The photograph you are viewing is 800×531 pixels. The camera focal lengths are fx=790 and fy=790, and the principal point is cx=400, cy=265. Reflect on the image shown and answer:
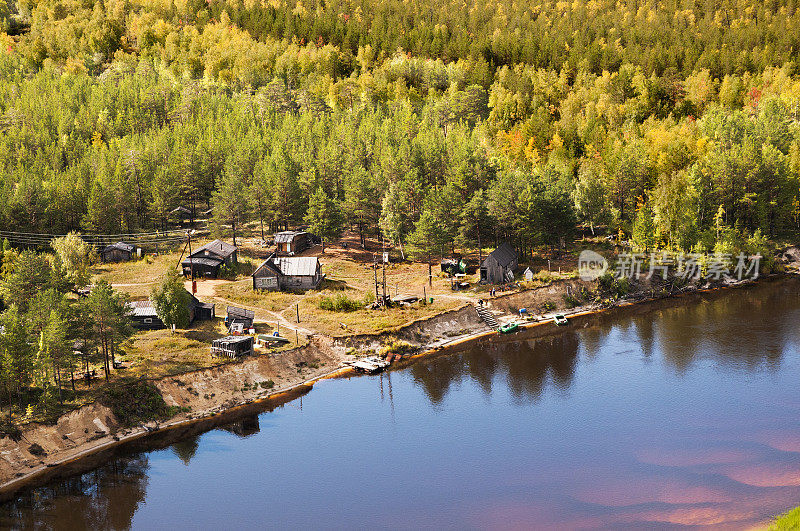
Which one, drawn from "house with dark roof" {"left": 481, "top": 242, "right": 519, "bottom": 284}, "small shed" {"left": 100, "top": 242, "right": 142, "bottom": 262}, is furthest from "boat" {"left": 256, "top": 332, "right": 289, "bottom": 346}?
"small shed" {"left": 100, "top": 242, "right": 142, "bottom": 262}

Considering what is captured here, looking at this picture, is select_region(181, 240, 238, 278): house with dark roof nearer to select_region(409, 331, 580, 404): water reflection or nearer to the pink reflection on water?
select_region(409, 331, 580, 404): water reflection

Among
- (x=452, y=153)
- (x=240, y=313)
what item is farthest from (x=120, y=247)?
(x=452, y=153)

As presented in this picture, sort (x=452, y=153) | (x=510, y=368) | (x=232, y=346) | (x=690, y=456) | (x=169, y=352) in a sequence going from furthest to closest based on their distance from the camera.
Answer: (x=452, y=153) → (x=510, y=368) → (x=169, y=352) → (x=232, y=346) → (x=690, y=456)

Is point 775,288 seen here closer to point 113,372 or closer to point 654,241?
point 654,241

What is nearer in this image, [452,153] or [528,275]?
[528,275]

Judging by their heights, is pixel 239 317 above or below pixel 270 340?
above

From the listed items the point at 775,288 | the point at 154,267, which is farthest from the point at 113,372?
the point at 775,288

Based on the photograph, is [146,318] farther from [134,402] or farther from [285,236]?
[285,236]
